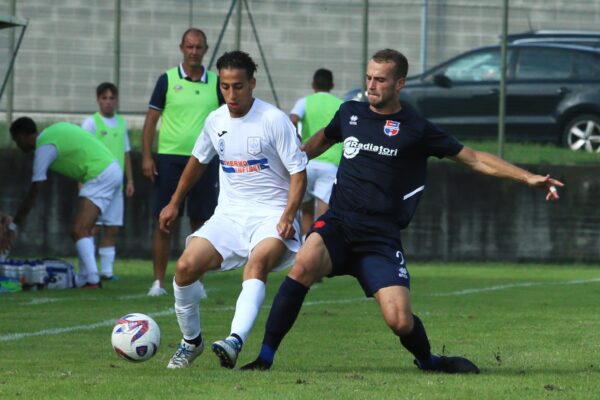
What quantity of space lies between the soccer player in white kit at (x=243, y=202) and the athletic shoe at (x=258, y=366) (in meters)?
0.23

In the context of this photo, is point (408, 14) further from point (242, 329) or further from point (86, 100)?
point (242, 329)

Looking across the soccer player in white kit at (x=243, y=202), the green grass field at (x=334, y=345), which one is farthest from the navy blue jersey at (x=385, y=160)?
the green grass field at (x=334, y=345)

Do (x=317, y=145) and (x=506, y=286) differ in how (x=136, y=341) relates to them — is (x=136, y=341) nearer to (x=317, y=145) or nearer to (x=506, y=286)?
(x=317, y=145)

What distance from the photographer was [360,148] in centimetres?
826

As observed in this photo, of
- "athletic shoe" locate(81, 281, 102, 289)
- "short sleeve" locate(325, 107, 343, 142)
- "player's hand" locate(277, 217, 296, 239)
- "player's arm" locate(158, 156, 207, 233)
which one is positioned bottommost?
"athletic shoe" locate(81, 281, 102, 289)

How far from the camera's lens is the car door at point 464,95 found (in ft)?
64.2

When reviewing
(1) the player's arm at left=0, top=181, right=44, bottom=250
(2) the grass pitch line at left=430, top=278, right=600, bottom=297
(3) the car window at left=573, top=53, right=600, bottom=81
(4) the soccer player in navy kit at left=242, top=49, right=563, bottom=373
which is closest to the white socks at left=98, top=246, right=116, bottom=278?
(1) the player's arm at left=0, top=181, right=44, bottom=250

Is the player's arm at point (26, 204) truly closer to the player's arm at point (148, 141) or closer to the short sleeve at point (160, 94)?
the player's arm at point (148, 141)

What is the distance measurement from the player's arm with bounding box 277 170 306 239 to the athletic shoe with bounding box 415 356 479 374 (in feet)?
3.41

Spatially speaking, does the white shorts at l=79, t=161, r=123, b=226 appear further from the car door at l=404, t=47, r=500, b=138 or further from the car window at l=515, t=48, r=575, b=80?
the car window at l=515, t=48, r=575, b=80

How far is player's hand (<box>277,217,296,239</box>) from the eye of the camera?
841 centimetres

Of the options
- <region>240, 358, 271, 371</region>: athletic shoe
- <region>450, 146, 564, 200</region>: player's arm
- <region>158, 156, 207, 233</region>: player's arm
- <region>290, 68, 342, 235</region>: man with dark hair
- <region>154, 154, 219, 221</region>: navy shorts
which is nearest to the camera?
<region>240, 358, 271, 371</region>: athletic shoe

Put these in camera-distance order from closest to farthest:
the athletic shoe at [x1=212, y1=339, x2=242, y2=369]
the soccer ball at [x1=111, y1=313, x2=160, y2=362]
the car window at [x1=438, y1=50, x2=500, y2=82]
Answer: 1. the athletic shoe at [x1=212, y1=339, x2=242, y2=369]
2. the soccer ball at [x1=111, y1=313, x2=160, y2=362]
3. the car window at [x1=438, y1=50, x2=500, y2=82]

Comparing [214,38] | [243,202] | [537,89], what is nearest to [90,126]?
[214,38]
